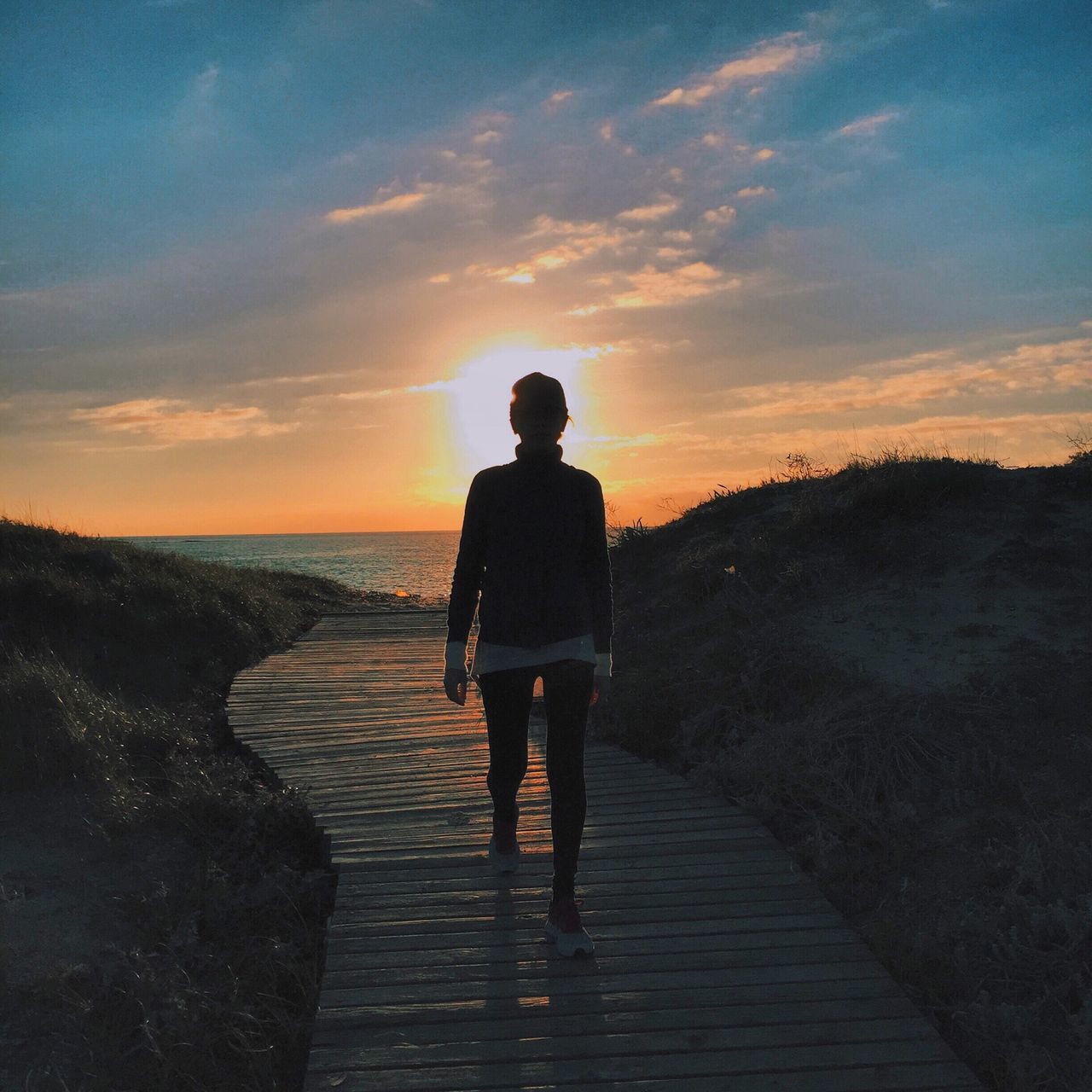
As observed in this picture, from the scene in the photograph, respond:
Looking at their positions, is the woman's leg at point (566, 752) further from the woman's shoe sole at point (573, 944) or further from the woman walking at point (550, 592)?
the woman's shoe sole at point (573, 944)

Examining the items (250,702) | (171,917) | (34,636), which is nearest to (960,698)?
(171,917)

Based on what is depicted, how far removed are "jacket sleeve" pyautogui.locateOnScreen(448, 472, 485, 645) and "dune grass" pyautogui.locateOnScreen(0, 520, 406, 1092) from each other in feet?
5.73

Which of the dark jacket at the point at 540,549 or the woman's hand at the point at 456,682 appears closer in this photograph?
the dark jacket at the point at 540,549

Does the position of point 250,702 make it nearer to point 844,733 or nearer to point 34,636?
point 34,636

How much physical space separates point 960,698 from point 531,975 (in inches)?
148

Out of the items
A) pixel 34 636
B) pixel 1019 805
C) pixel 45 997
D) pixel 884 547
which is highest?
pixel 884 547

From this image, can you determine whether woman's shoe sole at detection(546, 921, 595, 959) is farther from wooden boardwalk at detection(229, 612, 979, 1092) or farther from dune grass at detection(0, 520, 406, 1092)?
dune grass at detection(0, 520, 406, 1092)

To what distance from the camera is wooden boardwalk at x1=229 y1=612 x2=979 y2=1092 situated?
3016 millimetres

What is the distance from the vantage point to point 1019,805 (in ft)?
15.8

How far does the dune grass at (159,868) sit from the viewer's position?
12.1 feet

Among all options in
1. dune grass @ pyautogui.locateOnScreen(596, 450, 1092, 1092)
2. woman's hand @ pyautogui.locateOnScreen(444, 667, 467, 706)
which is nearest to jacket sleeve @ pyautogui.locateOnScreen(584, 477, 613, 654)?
woman's hand @ pyautogui.locateOnScreen(444, 667, 467, 706)

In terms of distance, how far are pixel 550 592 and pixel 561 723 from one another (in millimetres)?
521

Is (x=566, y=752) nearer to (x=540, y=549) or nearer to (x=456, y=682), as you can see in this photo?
(x=456, y=682)

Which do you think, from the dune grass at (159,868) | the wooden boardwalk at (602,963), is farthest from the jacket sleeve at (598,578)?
the dune grass at (159,868)
